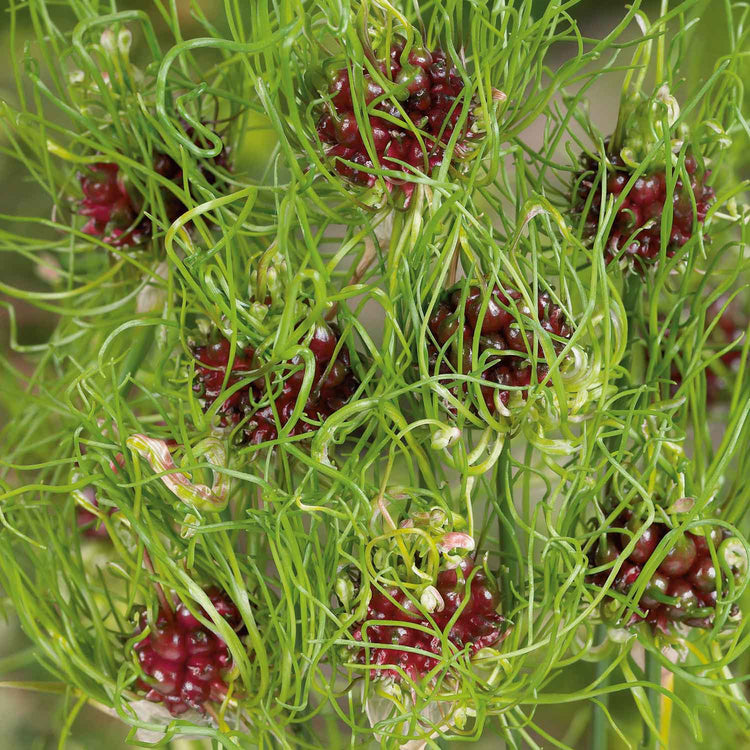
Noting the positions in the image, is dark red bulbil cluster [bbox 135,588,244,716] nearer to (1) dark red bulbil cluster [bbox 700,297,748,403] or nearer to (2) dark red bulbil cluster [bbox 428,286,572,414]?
(2) dark red bulbil cluster [bbox 428,286,572,414]

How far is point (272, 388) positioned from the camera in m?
0.25

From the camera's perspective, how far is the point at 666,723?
0.37 metres

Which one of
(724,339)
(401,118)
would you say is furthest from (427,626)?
(724,339)

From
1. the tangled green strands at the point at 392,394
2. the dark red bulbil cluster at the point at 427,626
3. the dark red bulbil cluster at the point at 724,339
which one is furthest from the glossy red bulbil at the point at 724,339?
the dark red bulbil cluster at the point at 427,626

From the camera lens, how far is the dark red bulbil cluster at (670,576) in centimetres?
29

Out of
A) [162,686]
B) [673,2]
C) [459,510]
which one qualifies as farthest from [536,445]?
[673,2]

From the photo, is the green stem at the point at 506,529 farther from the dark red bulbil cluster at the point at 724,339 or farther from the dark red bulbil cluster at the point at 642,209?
the dark red bulbil cluster at the point at 724,339

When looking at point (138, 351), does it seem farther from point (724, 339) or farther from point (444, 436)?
point (724, 339)

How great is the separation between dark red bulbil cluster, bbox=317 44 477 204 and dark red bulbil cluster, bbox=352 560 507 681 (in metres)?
0.12

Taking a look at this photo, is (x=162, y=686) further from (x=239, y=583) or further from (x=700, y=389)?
(x=700, y=389)

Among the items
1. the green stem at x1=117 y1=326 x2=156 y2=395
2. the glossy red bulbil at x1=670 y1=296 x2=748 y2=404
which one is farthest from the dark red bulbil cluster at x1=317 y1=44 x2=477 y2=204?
the glossy red bulbil at x1=670 y1=296 x2=748 y2=404

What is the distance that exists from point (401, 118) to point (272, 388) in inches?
3.5

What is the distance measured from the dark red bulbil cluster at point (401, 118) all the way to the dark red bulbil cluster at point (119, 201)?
3.5 inches

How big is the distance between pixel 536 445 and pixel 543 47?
0.40 ft
